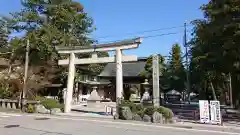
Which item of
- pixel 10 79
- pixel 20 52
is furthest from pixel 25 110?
pixel 20 52

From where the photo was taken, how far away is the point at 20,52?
27.5 m

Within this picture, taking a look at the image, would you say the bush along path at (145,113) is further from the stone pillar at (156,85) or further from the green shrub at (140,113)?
the stone pillar at (156,85)

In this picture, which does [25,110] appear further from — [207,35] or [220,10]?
[220,10]

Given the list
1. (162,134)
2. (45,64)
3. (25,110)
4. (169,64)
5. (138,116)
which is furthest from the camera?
(169,64)

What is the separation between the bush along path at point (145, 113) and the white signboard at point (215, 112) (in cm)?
234

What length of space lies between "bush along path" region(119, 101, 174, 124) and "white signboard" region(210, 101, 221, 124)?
234 centimetres

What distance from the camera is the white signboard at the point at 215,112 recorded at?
1185 cm

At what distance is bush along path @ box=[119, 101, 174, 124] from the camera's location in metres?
13.0

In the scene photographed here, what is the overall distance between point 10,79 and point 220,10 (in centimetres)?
2254

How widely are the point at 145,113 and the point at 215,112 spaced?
4.16 metres

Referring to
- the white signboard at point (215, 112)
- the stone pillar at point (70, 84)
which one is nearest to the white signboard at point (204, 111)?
the white signboard at point (215, 112)

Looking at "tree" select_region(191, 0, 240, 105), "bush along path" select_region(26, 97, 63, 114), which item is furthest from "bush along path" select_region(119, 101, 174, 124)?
"bush along path" select_region(26, 97, 63, 114)

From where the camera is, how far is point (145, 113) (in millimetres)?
13727

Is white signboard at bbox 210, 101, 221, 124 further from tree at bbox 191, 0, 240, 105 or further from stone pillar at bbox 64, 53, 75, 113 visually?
stone pillar at bbox 64, 53, 75, 113
